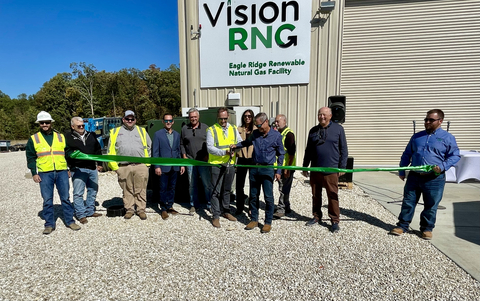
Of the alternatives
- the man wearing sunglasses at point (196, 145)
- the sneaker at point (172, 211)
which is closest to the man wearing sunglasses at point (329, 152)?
the man wearing sunglasses at point (196, 145)

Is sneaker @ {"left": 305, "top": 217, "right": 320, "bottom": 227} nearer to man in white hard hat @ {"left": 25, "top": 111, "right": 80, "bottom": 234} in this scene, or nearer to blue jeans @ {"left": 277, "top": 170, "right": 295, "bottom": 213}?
blue jeans @ {"left": 277, "top": 170, "right": 295, "bottom": 213}

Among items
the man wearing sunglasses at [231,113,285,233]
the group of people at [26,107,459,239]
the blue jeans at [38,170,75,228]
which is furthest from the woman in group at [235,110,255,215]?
the blue jeans at [38,170,75,228]

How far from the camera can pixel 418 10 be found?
8883 millimetres

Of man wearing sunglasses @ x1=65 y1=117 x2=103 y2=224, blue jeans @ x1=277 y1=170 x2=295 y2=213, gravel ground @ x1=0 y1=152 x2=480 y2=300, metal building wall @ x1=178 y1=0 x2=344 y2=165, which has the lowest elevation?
gravel ground @ x1=0 y1=152 x2=480 y2=300

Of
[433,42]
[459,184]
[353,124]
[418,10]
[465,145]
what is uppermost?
[418,10]

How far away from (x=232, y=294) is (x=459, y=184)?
25.1ft

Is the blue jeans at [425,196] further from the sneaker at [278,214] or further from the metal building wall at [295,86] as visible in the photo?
the metal building wall at [295,86]

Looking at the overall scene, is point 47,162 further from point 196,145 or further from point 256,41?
point 256,41

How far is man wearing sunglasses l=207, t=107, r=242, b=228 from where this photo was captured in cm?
414

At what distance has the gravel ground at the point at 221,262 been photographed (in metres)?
2.67

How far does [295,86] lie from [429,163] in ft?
19.3

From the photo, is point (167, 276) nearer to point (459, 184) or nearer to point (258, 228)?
point (258, 228)

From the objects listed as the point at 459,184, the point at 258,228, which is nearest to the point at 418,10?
the point at 459,184

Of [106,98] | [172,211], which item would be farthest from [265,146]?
[106,98]
